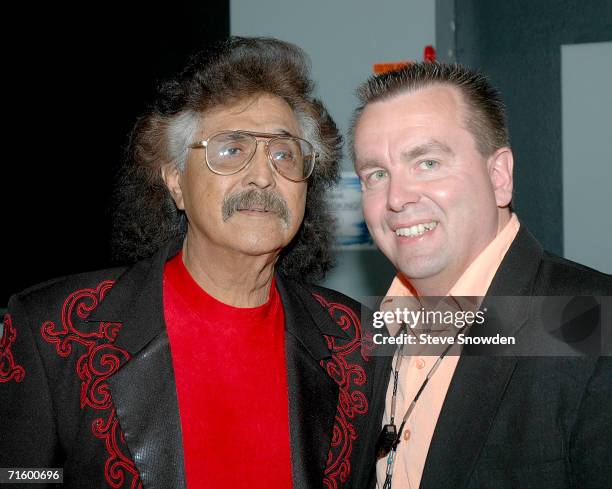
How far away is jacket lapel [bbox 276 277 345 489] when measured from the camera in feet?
6.21

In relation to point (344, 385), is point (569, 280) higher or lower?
higher

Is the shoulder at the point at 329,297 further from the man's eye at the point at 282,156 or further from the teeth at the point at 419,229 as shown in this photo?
the teeth at the point at 419,229

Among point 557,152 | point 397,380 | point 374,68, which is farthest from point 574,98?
point 397,380

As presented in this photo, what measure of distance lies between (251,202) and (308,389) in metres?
0.60

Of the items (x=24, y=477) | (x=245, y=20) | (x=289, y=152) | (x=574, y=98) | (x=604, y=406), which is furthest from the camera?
(x=245, y=20)

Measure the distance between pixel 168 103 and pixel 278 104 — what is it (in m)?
0.36

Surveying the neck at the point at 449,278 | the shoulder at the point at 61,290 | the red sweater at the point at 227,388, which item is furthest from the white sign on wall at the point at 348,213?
the shoulder at the point at 61,290

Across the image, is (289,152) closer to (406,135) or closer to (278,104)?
(278,104)

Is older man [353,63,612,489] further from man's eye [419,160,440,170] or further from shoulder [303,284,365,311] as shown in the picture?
shoulder [303,284,365,311]

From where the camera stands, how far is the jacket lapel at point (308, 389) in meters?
1.89

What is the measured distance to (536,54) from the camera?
2.76m

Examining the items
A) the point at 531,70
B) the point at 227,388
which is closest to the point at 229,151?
the point at 227,388

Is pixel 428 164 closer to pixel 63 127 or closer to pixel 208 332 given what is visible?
pixel 208 332

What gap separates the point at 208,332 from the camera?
1990mm
